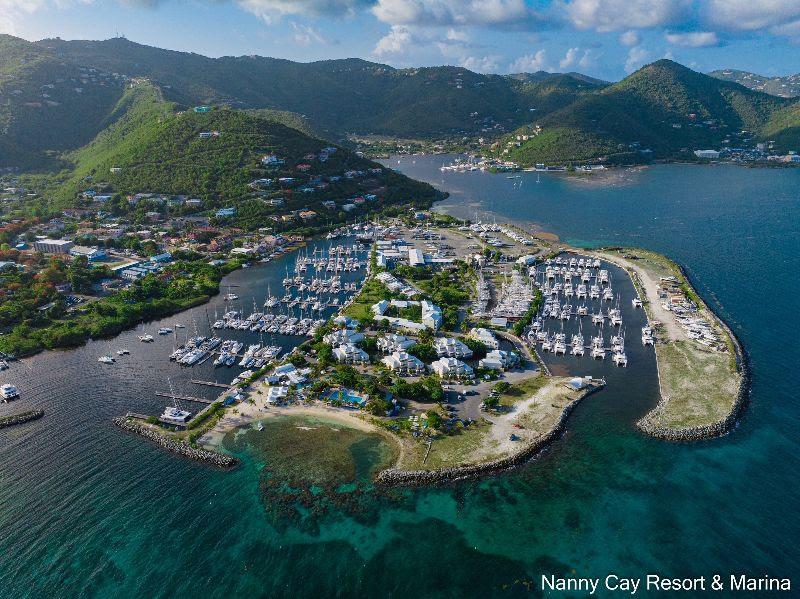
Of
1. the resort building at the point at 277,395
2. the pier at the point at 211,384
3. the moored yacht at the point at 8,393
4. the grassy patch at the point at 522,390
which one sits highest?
the grassy patch at the point at 522,390

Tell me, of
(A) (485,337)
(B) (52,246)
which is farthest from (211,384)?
(B) (52,246)

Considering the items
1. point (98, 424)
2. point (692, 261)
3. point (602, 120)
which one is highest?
point (602, 120)

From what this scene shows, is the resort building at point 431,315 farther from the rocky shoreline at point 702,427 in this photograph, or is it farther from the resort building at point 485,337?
the rocky shoreline at point 702,427

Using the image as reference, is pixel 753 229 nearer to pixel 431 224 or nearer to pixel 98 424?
pixel 431 224

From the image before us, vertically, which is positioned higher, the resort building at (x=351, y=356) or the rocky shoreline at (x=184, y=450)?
the resort building at (x=351, y=356)

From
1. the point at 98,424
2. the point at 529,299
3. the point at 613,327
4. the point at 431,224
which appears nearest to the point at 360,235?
the point at 431,224

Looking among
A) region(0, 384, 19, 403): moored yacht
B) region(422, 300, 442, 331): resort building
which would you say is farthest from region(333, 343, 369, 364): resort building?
region(0, 384, 19, 403): moored yacht

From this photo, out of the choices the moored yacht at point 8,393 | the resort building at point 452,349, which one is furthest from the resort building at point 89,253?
the resort building at point 452,349
